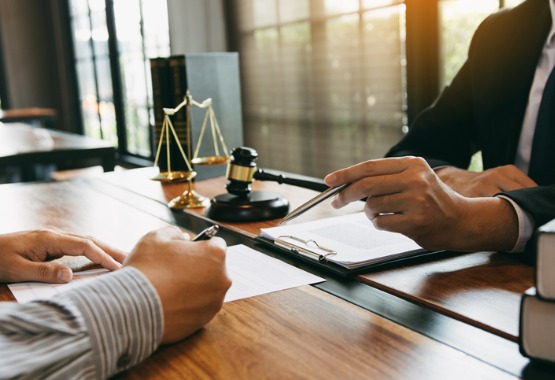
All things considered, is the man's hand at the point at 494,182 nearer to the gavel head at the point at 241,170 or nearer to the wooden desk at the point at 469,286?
the wooden desk at the point at 469,286

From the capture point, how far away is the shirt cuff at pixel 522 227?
1.03m

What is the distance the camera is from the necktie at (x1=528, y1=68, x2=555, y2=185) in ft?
4.73

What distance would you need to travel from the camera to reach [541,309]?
2.15ft

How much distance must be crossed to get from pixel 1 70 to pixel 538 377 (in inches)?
357

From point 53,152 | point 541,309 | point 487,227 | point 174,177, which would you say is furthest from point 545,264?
point 53,152

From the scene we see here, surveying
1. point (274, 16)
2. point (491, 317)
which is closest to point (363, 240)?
point (491, 317)

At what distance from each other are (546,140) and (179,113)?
3.39ft

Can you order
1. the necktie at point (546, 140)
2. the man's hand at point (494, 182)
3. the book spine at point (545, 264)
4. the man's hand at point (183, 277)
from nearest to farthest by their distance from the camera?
the book spine at point (545, 264) < the man's hand at point (183, 277) < the man's hand at point (494, 182) < the necktie at point (546, 140)

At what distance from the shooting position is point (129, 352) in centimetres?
69

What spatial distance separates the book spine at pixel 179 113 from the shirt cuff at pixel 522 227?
1026 mm

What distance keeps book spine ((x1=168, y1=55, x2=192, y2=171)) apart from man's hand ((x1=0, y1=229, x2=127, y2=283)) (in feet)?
2.48

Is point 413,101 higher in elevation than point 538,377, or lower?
higher

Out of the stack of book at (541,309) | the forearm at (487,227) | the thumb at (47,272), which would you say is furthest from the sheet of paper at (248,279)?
the stack of book at (541,309)

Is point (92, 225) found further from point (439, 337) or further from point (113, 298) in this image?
point (439, 337)
